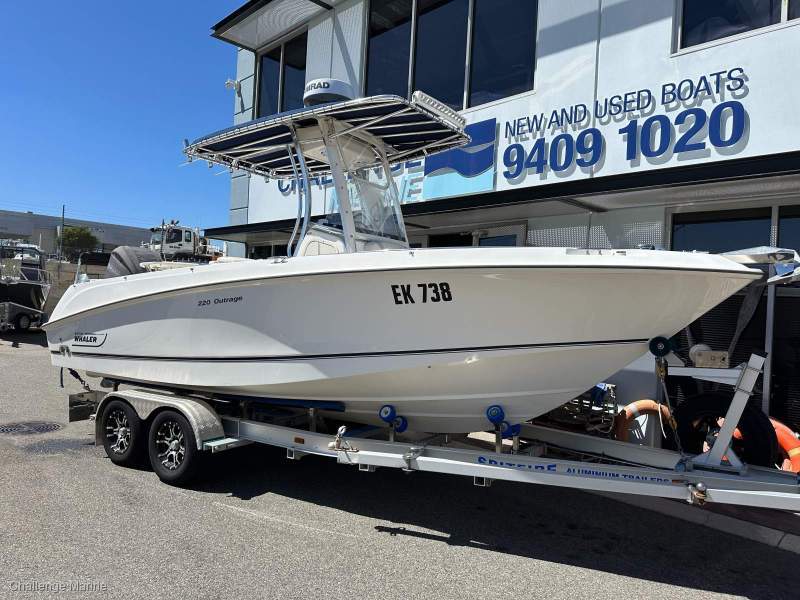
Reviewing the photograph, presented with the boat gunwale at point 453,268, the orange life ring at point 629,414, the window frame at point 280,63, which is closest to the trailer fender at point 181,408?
the boat gunwale at point 453,268

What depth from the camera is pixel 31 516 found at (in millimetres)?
3709

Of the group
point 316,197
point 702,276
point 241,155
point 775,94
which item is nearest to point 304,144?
point 316,197

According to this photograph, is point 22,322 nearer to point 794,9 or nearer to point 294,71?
point 294,71

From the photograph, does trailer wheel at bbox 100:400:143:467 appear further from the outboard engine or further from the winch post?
the winch post

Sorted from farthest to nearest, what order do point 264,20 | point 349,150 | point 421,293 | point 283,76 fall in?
point 283,76, point 264,20, point 349,150, point 421,293

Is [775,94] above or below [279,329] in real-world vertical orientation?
above

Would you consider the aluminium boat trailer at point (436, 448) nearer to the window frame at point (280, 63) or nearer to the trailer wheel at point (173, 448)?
the trailer wheel at point (173, 448)

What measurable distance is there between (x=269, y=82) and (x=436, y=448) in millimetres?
10980

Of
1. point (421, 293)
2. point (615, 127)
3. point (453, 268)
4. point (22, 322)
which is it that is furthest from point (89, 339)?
point (22, 322)

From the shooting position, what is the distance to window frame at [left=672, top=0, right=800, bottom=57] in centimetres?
559

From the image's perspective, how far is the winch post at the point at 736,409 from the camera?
322cm

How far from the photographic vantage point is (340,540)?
11.7ft

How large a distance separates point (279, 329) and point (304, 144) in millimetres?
1692

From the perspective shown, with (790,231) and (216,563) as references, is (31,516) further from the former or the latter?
(790,231)
